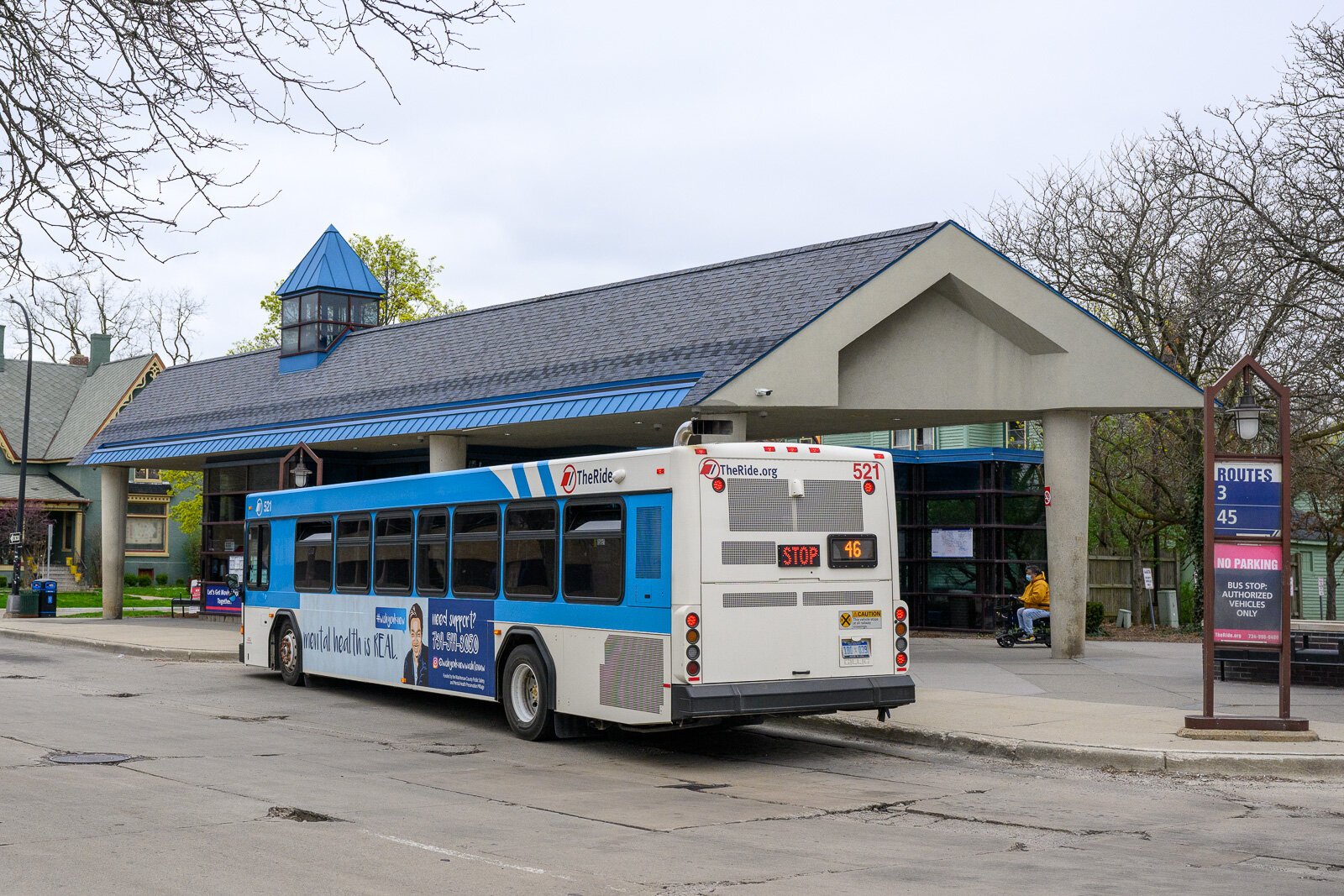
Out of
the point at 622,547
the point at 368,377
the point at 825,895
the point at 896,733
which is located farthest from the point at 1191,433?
the point at 825,895

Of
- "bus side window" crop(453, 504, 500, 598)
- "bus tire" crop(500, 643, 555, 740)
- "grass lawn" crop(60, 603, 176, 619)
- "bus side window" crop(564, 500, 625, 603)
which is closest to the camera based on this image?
"bus side window" crop(564, 500, 625, 603)

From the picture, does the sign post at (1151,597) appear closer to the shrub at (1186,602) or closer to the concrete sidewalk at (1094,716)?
the shrub at (1186,602)

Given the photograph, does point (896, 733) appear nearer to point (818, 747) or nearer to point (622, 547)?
point (818, 747)

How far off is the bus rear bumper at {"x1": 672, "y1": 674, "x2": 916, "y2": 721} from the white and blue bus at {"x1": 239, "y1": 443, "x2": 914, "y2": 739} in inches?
0.6

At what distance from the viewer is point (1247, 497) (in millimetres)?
13375

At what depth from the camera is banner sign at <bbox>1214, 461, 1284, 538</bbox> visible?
43.7ft

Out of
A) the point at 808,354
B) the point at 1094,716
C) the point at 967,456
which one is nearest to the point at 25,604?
the point at 967,456

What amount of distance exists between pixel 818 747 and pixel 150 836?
6978 millimetres

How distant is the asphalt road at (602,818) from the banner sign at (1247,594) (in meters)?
2.15

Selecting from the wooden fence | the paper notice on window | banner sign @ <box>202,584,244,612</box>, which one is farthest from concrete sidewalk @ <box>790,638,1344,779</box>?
banner sign @ <box>202,584,244,612</box>

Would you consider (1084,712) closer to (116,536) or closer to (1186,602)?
(116,536)

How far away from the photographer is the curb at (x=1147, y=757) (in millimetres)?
11844

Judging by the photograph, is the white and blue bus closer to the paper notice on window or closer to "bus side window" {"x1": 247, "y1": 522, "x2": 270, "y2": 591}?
"bus side window" {"x1": 247, "y1": 522, "x2": 270, "y2": 591}

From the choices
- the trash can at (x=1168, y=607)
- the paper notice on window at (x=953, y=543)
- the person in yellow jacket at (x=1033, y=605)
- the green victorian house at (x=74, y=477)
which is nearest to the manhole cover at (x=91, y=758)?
the person in yellow jacket at (x=1033, y=605)
